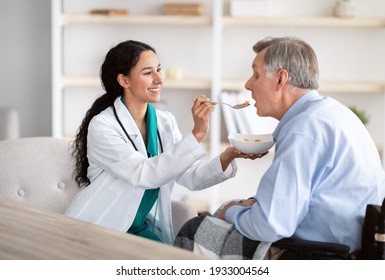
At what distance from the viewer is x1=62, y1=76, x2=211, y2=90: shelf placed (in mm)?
4215

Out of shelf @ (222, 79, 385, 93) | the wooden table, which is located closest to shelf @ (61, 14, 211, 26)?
shelf @ (222, 79, 385, 93)

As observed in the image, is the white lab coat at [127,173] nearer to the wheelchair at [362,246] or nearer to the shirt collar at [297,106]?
the shirt collar at [297,106]

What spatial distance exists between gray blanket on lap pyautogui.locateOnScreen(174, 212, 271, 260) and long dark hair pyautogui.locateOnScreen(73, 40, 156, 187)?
738 mm

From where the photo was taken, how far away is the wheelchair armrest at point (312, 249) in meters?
1.74

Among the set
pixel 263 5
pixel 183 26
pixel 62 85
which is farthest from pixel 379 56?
A: pixel 62 85

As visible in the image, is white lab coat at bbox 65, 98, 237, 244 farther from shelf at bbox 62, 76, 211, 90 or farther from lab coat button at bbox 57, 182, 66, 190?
shelf at bbox 62, 76, 211, 90

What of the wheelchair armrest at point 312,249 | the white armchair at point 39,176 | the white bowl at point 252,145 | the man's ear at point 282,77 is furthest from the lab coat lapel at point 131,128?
the wheelchair armrest at point 312,249

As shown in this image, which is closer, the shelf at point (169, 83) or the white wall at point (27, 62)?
the shelf at point (169, 83)

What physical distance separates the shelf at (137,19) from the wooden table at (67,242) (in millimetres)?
2744

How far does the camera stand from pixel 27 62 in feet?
15.3

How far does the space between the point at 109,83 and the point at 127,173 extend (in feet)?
1.41

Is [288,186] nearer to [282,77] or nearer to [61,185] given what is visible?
[282,77]

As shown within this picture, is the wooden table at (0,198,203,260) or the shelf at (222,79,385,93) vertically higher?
the shelf at (222,79,385,93)

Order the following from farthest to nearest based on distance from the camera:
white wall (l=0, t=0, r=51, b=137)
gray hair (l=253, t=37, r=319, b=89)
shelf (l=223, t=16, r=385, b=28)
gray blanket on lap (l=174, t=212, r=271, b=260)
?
1. white wall (l=0, t=0, r=51, b=137)
2. shelf (l=223, t=16, r=385, b=28)
3. gray hair (l=253, t=37, r=319, b=89)
4. gray blanket on lap (l=174, t=212, r=271, b=260)
